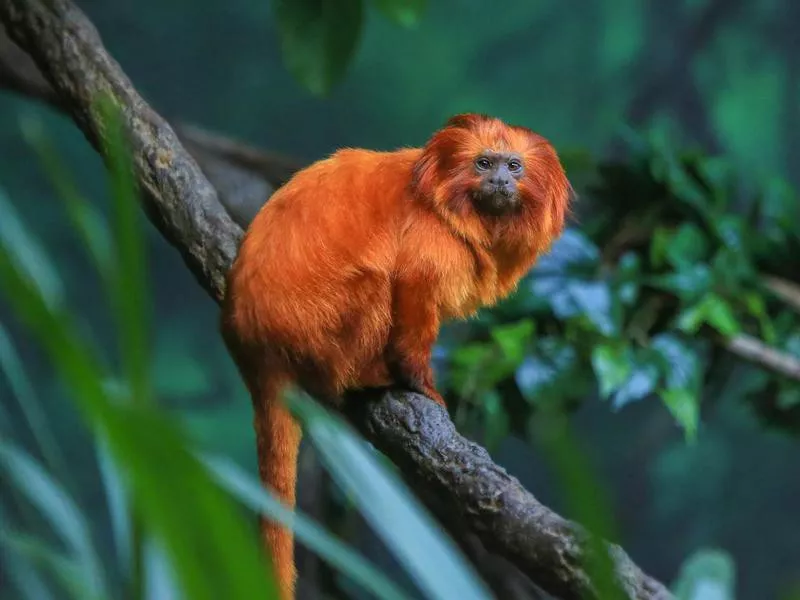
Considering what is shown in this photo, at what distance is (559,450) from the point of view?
55 centimetres

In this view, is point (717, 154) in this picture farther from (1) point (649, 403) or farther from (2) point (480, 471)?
(2) point (480, 471)

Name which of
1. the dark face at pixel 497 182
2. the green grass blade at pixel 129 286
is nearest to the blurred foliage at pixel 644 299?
the dark face at pixel 497 182

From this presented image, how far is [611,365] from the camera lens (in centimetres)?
283

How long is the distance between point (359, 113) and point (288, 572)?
2464 mm

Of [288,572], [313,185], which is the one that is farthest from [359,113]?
[288,572]

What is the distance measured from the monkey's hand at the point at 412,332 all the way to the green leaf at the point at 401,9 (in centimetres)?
73

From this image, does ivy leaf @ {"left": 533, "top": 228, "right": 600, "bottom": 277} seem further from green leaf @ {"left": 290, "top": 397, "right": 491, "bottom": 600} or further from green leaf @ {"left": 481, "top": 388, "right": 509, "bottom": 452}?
green leaf @ {"left": 290, "top": 397, "right": 491, "bottom": 600}

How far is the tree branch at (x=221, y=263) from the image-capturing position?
1.46m

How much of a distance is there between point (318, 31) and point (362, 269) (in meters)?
0.75

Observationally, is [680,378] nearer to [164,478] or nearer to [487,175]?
[487,175]

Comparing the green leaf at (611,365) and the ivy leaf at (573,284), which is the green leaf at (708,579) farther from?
the ivy leaf at (573,284)

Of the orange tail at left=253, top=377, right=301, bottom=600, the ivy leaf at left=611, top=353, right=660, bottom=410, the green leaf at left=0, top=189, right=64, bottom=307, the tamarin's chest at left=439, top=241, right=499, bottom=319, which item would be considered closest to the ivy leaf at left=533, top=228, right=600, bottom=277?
the ivy leaf at left=611, top=353, right=660, bottom=410

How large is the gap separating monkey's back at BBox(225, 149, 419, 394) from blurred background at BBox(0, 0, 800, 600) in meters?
1.24

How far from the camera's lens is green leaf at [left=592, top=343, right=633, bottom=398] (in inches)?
110
